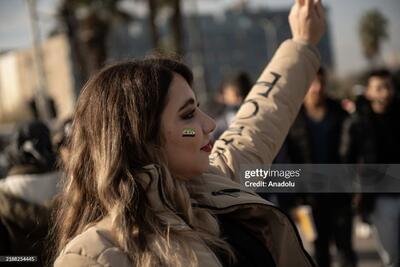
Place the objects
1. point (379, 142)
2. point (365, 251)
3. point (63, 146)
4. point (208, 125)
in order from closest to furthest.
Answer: point (208, 125)
point (63, 146)
point (379, 142)
point (365, 251)

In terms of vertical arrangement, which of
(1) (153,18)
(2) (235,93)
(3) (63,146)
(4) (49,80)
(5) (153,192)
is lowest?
(4) (49,80)

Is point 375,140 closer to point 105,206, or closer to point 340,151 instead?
point 340,151

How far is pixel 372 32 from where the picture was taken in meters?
3.14

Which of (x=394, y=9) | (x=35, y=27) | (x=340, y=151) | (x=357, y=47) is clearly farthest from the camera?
(x=35, y=27)

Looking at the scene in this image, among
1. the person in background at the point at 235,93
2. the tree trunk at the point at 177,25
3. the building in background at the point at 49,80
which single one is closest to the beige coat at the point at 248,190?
the person in background at the point at 235,93

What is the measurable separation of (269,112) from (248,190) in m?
0.40

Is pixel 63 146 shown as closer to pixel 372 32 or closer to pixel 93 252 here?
pixel 93 252

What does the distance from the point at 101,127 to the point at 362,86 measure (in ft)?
11.5

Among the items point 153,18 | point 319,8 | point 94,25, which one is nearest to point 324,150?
point 319,8

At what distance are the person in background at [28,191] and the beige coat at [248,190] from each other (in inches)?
29.0

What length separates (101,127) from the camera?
4.83 ft

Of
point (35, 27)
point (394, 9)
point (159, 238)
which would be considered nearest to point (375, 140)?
point (394, 9)

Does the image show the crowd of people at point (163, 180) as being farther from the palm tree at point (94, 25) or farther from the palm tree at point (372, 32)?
the palm tree at point (94, 25)

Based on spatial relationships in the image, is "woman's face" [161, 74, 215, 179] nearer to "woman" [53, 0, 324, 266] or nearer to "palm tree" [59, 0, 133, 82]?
"woman" [53, 0, 324, 266]
